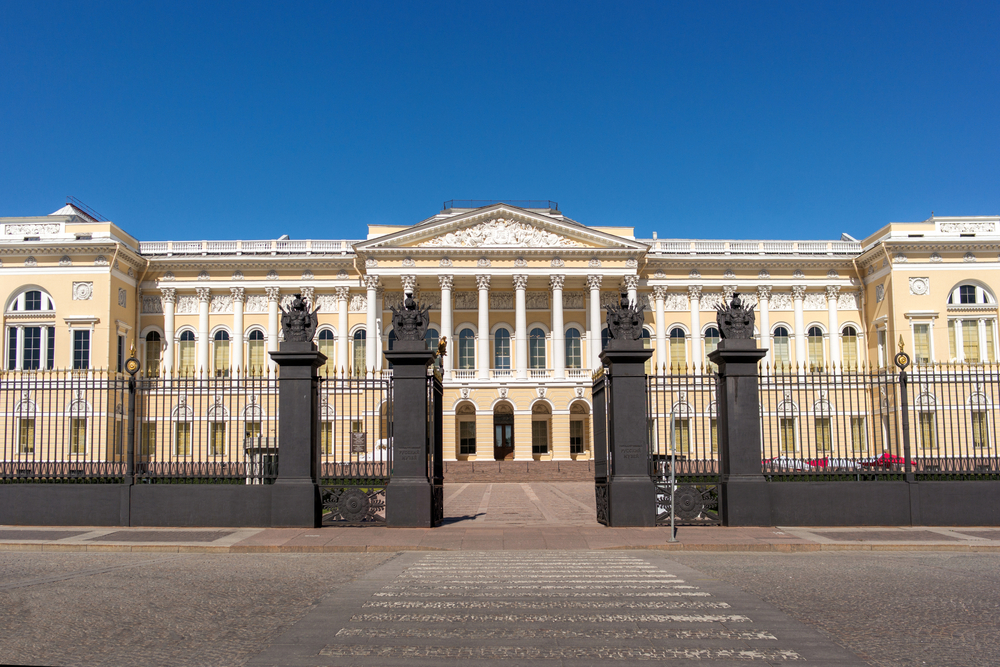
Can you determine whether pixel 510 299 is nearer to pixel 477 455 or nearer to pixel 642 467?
pixel 477 455

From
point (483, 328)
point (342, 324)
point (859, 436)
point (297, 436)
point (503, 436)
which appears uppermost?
point (342, 324)

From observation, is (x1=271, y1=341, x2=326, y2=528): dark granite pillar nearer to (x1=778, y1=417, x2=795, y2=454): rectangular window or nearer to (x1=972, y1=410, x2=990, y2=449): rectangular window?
(x1=778, y1=417, x2=795, y2=454): rectangular window

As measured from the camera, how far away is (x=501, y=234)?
49.1m

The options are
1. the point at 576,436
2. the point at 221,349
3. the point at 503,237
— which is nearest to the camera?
the point at 503,237

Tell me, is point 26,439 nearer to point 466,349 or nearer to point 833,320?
point 466,349

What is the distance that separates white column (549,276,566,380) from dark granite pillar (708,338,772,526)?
32844 millimetres

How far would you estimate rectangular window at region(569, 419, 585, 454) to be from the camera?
5012 cm

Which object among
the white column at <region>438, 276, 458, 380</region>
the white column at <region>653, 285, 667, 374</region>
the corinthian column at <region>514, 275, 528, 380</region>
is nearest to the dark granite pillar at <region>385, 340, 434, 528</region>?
the white column at <region>438, 276, 458, 380</region>

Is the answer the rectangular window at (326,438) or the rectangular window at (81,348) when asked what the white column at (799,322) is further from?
the rectangular window at (81,348)

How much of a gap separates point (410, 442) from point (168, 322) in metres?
39.7

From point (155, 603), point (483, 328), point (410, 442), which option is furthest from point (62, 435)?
point (483, 328)

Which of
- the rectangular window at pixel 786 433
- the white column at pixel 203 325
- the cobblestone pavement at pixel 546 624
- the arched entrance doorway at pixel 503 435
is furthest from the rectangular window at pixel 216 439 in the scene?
the white column at pixel 203 325

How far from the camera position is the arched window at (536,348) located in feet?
169

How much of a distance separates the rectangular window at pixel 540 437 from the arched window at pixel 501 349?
3771 millimetres
